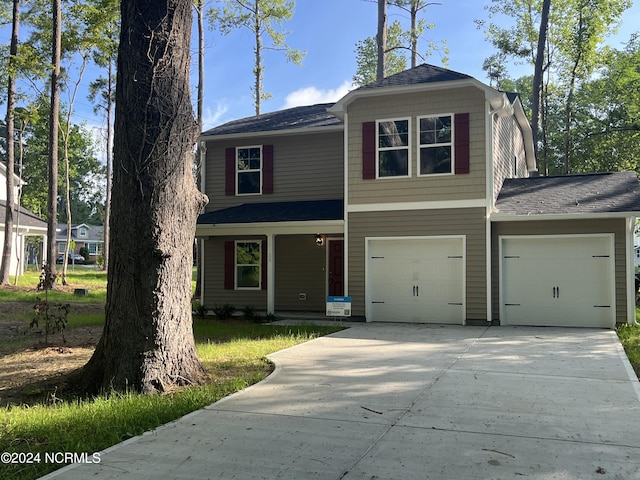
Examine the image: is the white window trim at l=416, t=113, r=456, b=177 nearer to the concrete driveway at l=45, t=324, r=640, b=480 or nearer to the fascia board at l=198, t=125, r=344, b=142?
the fascia board at l=198, t=125, r=344, b=142

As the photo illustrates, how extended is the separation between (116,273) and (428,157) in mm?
8294

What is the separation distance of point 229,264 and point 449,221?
679 cm

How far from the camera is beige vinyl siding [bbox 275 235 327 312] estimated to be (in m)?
14.9

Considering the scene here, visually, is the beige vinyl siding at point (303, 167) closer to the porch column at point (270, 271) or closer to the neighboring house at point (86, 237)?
the porch column at point (270, 271)

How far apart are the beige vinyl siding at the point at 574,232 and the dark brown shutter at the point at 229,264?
7450 mm

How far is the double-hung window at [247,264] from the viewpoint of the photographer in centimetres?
1555

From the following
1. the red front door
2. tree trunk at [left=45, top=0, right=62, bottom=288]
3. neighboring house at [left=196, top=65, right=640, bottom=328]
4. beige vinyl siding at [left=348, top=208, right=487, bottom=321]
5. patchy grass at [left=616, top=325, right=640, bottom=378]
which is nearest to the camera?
patchy grass at [left=616, top=325, right=640, bottom=378]

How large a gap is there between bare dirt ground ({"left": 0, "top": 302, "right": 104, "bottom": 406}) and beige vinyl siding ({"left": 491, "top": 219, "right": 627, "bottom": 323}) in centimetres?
854

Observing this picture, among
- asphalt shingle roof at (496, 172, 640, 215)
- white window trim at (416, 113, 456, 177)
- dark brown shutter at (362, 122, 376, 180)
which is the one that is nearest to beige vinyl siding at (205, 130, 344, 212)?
dark brown shutter at (362, 122, 376, 180)

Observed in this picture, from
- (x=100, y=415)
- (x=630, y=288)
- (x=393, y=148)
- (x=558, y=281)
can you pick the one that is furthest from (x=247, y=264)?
(x=100, y=415)

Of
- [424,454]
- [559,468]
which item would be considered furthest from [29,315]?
[559,468]

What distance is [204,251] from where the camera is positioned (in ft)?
52.5

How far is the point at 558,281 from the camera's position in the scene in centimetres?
1177

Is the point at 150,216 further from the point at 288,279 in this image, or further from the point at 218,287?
the point at 218,287
